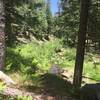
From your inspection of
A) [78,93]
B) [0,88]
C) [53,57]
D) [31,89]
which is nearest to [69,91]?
[78,93]

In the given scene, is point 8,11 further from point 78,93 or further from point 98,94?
point 98,94

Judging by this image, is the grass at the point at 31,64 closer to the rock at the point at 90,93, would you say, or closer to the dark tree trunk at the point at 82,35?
the dark tree trunk at the point at 82,35

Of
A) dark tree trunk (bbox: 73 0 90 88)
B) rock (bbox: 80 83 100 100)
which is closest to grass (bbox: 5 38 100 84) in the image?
dark tree trunk (bbox: 73 0 90 88)

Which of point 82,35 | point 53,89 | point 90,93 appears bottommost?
point 53,89

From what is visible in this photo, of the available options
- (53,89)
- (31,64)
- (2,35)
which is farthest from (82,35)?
(31,64)

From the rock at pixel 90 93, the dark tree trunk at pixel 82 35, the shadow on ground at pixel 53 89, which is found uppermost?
the dark tree trunk at pixel 82 35

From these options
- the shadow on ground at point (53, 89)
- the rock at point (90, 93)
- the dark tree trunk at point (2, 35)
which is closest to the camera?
the rock at point (90, 93)

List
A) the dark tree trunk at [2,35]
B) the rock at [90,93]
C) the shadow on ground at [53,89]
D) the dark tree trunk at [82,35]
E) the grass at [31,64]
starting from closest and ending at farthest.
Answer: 1. the rock at [90,93]
2. the shadow on ground at [53,89]
3. the dark tree trunk at [2,35]
4. the dark tree trunk at [82,35]
5. the grass at [31,64]

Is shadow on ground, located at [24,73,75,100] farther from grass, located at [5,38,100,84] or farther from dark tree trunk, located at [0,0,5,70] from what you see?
dark tree trunk, located at [0,0,5,70]

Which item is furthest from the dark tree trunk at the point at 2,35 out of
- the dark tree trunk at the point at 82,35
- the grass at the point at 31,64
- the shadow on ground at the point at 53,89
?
the dark tree trunk at the point at 82,35

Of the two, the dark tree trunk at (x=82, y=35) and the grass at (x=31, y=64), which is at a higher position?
the dark tree trunk at (x=82, y=35)

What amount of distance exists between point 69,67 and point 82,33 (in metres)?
9.52

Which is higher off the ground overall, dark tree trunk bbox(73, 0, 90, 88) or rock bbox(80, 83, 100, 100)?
dark tree trunk bbox(73, 0, 90, 88)

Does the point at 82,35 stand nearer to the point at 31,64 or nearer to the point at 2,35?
the point at 2,35
